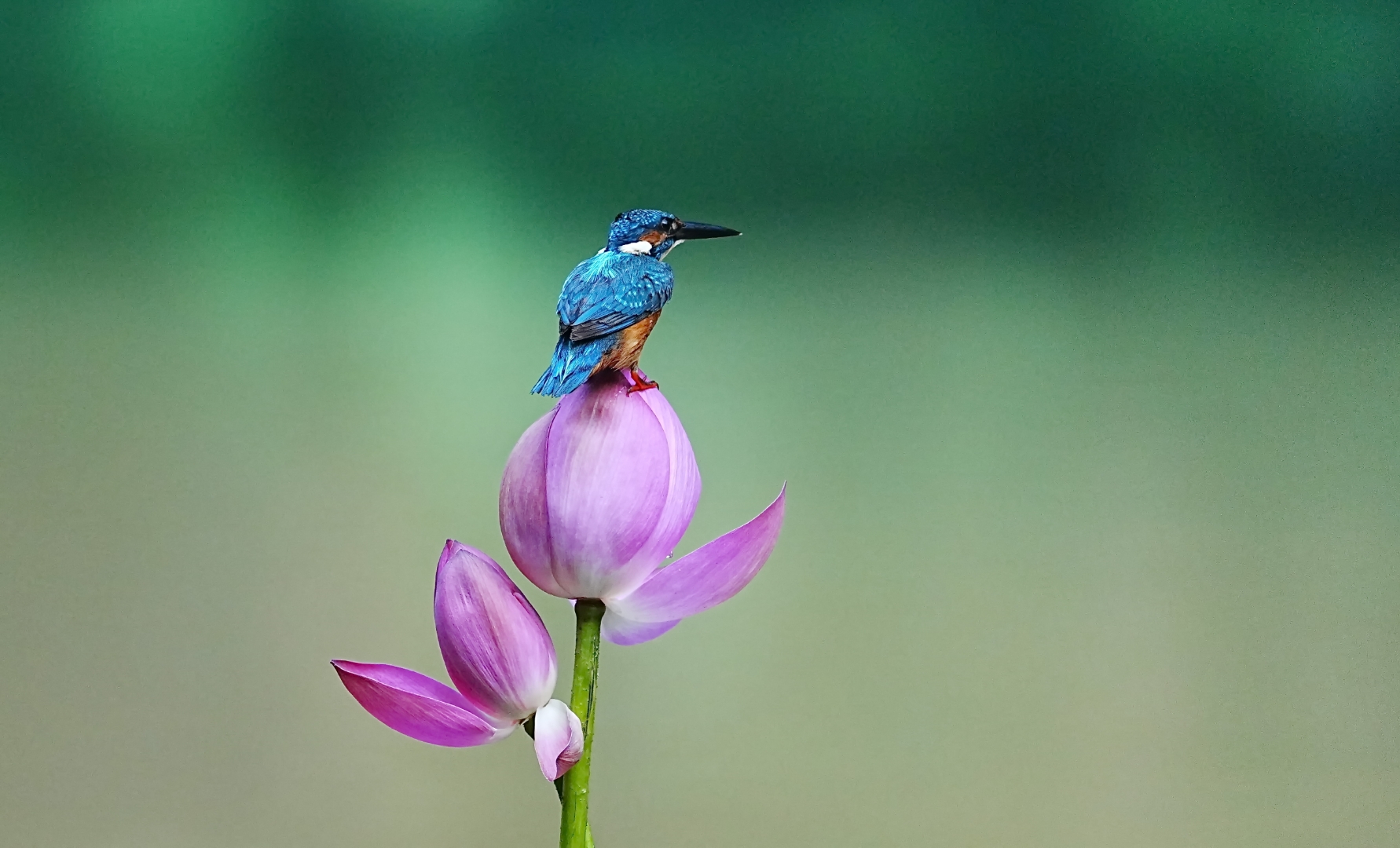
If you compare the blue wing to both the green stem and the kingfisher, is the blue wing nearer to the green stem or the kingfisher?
the kingfisher

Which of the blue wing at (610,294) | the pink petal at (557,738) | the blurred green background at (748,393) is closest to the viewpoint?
the pink petal at (557,738)

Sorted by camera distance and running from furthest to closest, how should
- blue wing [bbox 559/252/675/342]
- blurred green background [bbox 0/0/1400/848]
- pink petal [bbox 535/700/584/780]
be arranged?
blurred green background [bbox 0/0/1400/848] < blue wing [bbox 559/252/675/342] < pink petal [bbox 535/700/584/780]

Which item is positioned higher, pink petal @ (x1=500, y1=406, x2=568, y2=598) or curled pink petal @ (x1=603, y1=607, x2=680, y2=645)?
pink petal @ (x1=500, y1=406, x2=568, y2=598)

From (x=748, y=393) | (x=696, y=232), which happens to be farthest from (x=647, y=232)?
(x=748, y=393)

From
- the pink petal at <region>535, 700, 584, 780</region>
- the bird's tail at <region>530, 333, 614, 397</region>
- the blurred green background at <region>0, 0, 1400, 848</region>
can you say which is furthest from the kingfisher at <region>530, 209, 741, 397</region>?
the blurred green background at <region>0, 0, 1400, 848</region>

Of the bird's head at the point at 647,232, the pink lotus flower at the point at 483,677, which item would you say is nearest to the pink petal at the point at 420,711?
the pink lotus flower at the point at 483,677

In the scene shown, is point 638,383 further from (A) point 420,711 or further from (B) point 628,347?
(A) point 420,711

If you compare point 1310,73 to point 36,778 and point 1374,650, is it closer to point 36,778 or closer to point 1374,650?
point 1374,650

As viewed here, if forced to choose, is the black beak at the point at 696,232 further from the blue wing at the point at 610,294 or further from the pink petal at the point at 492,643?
the pink petal at the point at 492,643
